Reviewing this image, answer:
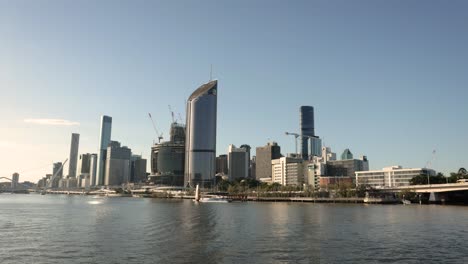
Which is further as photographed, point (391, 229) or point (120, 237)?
point (391, 229)

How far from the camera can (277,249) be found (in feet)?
179

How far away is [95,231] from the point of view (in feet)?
241

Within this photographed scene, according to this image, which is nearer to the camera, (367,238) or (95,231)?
(367,238)

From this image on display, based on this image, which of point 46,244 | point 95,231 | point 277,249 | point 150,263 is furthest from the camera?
point 95,231

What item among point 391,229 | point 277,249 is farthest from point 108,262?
point 391,229

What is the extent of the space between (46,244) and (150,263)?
71.0 feet

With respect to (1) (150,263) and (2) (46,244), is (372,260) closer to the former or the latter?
(1) (150,263)

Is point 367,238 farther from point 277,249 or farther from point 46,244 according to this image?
point 46,244

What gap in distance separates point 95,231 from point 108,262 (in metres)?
29.7

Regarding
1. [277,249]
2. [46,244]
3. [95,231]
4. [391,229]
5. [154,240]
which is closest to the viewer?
[277,249]

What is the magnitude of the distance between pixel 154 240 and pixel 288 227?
30524 mm

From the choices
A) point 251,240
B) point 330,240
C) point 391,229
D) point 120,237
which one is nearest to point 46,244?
point 120,237

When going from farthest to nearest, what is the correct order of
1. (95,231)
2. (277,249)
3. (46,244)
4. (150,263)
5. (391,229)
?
1. (391,229)
2. (95,231)
3. (46,244)
4. (277,249)
5. (150,263)

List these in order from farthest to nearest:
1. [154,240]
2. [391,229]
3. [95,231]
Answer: [391,229]
[95,231]
[154,240]
